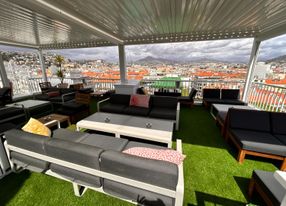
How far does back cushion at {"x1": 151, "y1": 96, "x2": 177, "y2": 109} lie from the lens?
377cm

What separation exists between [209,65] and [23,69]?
38.0 feet

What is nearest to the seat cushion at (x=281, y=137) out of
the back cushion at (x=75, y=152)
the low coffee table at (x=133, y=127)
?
the low coffee table at (x=133, y=127)

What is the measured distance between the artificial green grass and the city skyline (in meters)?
4.61

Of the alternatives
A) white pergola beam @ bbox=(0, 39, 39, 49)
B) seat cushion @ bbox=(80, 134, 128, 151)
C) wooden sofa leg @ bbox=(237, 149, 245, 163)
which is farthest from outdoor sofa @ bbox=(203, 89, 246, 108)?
white pergola beam @ bbox=(0, 39, 39, 49)

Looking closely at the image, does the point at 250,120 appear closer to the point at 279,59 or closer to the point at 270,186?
the point at 270,186

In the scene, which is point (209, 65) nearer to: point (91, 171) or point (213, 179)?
point (213, 179)

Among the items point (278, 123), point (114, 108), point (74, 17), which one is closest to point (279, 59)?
point (278, 123)

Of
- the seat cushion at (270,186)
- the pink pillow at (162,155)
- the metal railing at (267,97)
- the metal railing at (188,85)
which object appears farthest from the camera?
the metal railing at (188,85)

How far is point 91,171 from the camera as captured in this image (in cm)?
142

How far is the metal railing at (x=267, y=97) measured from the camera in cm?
403

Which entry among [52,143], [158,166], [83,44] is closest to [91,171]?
[52,143]

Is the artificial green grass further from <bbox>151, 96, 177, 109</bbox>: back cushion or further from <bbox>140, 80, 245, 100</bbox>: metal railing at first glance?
<bbox>140, 80, 245, 100</bbox>: metal railing

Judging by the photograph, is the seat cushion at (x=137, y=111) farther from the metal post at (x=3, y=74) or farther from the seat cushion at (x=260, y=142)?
the metal post at (x=3, y=74)

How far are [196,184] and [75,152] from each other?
171 cm
